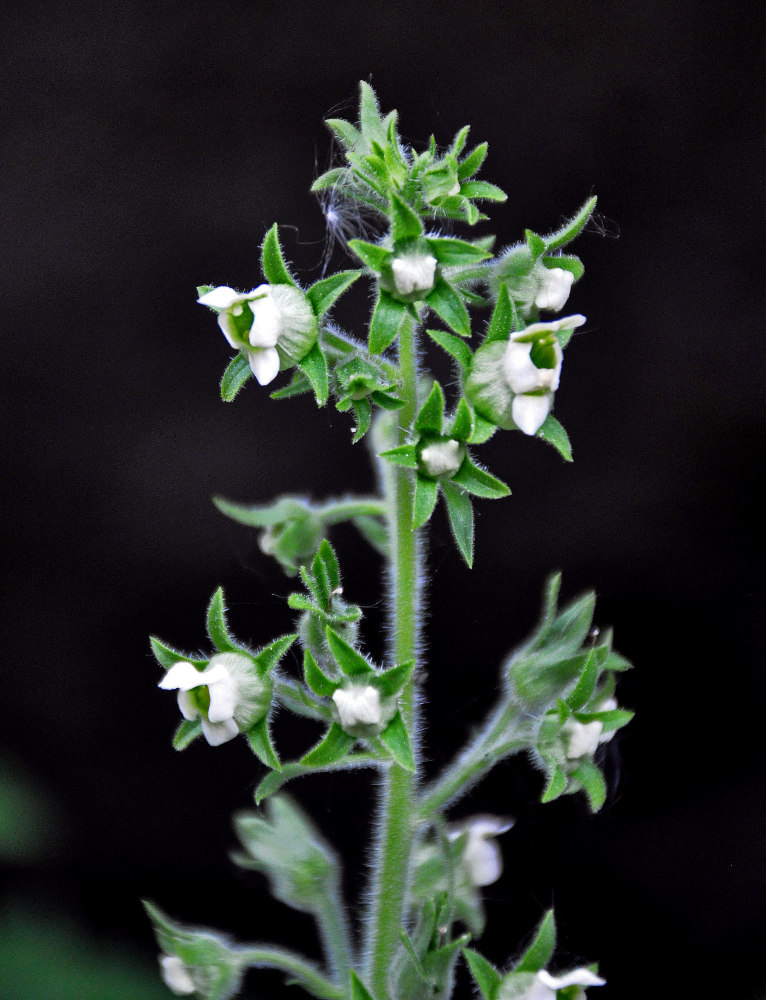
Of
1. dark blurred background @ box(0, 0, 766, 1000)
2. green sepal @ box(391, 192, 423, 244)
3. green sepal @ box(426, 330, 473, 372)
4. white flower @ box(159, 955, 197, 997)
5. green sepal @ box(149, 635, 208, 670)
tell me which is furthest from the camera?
dark blurred background @ box(0, 0, 766, 1000)

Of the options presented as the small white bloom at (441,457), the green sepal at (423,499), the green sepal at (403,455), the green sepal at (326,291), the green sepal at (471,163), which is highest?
the green sepal at (471,163)

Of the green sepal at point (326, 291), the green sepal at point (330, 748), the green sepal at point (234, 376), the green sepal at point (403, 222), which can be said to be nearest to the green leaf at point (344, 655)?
the green sepal at point (330, 748)

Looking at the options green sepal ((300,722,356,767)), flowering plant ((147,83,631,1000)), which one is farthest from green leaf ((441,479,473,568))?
green sepal ((300,722,356,767))

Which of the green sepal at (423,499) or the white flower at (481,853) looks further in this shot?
the white flower at (481,853)

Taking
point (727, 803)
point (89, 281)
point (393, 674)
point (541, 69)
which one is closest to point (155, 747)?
point (89, 281)

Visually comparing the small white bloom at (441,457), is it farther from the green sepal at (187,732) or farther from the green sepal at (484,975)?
the green sepal at (484,975)

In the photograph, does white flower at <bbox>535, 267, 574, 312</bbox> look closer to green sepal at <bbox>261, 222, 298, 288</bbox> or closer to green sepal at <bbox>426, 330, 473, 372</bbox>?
green sepal at <bbox>426, 330, 473, 372</bbox>
